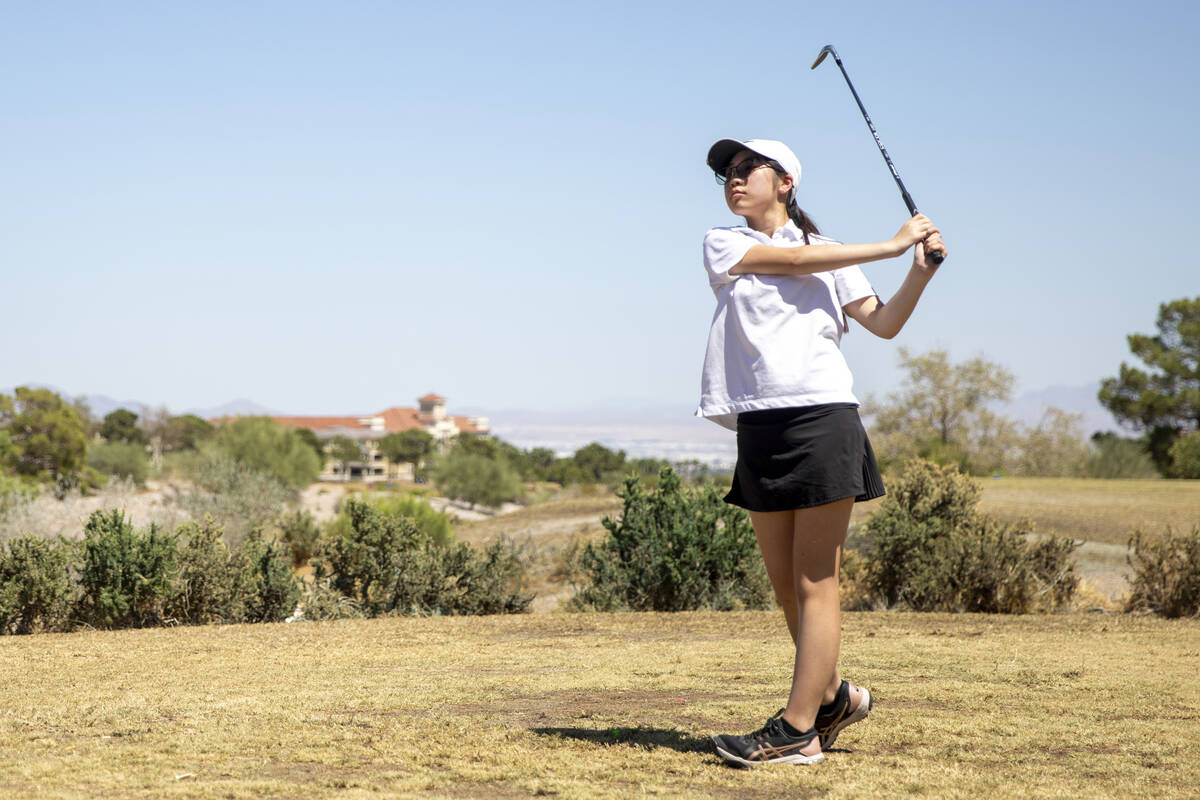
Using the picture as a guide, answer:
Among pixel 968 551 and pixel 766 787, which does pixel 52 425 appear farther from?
pixel 766 787

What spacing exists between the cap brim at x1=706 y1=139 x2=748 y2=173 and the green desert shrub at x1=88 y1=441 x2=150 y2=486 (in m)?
50.5

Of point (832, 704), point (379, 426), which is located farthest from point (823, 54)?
point (379, 426)

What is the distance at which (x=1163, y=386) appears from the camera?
46969mm

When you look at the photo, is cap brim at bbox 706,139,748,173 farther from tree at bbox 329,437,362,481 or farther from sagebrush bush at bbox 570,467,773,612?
tree at bbox 329,437,362,481

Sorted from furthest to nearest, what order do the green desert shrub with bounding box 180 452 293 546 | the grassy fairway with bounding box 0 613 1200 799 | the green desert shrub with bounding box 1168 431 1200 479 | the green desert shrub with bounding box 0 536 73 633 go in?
the green desert shrub with bounding box 1168 431 1200 479 → the green desert shrub with bounding box 180 452 293 546 → the green desert shrub with bounding box 0 536 73 633 → the grassy fairway with bounding box 0 613 1200 799

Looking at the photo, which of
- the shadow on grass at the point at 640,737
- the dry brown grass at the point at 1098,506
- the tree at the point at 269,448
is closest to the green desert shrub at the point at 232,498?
the tree at the point at 269,448

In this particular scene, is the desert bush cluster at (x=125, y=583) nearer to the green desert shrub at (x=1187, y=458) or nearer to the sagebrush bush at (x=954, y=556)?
the sagebrush bush at (x=954, y=556)

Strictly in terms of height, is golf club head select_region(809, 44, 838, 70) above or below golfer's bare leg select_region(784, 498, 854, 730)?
above

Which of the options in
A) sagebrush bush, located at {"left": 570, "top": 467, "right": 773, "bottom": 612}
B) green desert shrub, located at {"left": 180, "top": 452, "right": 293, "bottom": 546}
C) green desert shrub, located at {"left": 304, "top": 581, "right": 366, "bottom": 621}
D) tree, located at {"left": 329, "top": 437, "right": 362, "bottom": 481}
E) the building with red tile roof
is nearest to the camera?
green desert shrub, located at {"left": 304, "top": 581, "right": 366, "bottom": 621}

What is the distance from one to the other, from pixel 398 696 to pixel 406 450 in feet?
281

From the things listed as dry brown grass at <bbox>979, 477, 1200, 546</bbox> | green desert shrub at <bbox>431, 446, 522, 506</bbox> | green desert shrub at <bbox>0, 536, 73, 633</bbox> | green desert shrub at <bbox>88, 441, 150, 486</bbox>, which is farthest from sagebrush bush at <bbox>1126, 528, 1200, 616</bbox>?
green desert shrub at <bbox>88, 441, 150, 486</bbox>

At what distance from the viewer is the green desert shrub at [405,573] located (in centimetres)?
881

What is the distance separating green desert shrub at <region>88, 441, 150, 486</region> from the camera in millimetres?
51375

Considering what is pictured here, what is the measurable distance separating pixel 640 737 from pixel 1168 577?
6205 mm
